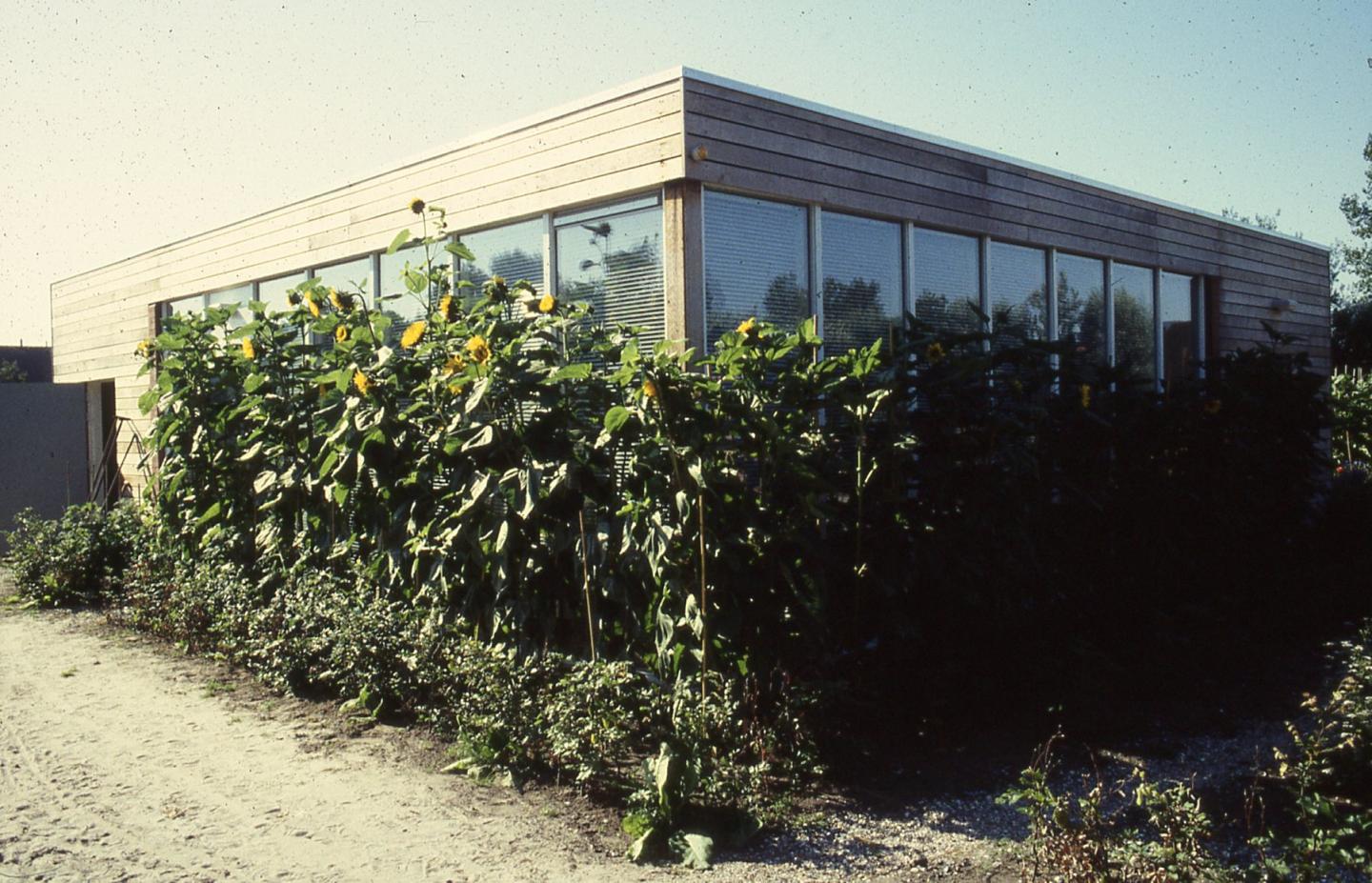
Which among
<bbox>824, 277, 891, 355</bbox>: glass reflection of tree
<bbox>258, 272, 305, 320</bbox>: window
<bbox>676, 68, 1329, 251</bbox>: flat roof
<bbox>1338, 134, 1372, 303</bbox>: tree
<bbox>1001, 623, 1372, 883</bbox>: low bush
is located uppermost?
<bbox>1338, 134, 1372, 303</bbox>: tree

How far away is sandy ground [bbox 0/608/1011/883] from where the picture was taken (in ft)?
11.8

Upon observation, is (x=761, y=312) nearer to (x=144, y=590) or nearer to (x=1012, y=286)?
(x=1012, y=286)

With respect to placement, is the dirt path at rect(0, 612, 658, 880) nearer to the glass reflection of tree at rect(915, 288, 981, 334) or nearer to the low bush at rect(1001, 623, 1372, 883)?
the low bush at rect(1001, 623, 1372, 883)

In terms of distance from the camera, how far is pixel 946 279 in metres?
7.93

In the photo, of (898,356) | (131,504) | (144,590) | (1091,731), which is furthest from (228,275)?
(1091,731)

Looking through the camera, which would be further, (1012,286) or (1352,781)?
(1012,286)

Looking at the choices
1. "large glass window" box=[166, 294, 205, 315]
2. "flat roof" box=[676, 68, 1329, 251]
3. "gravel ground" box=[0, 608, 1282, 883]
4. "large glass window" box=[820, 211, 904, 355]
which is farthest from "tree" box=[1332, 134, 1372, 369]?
"gravel ground" box=[0, 608, 1282, 883]

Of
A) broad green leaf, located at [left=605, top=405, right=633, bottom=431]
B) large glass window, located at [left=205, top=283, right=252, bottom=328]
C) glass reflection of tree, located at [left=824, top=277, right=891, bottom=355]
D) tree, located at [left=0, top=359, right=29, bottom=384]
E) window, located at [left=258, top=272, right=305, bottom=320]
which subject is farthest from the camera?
tree, located at [left=0, top=359, right=29, bottom=384]

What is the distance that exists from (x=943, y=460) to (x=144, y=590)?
219 inches

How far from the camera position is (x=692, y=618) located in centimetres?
421

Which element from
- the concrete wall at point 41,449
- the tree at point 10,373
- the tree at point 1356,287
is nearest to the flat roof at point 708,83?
the concrete wall at point 41,449

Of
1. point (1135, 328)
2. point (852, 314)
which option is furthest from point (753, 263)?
point (1135, 328)

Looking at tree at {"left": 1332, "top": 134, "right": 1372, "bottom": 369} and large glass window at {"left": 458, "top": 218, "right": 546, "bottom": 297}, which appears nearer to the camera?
large glass window at {"left": 458, "top": 218, "right": 546, "bottom": 297}

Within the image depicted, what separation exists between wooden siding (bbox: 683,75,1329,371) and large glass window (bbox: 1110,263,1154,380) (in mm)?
165
